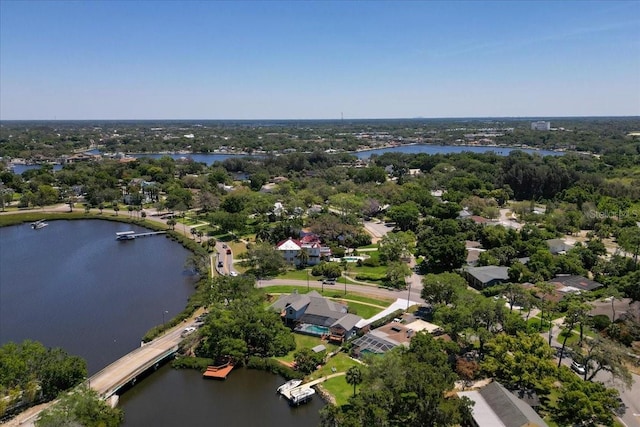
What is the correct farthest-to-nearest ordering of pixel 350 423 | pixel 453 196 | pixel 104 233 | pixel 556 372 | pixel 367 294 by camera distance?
1. pixel 453 196
2. pixel 104 233
3. pixel 367 294
4. pixel 556 372
5. pixel 350 423

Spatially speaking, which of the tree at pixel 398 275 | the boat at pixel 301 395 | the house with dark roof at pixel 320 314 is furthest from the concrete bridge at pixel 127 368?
the tree at pixel 398 275

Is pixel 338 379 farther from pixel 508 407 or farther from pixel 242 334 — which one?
pixel 508 407

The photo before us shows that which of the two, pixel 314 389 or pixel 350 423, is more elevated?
pixel 350 423

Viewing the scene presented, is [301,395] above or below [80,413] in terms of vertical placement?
below

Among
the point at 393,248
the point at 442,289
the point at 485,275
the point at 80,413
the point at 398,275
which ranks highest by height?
→ the point at 442,289

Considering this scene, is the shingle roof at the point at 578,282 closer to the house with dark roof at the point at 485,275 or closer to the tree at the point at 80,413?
the house with dark roof at the point at 485,275

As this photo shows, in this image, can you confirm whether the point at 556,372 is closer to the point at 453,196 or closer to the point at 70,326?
the point at 70,326

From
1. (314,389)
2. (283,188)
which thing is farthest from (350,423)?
(283,188)

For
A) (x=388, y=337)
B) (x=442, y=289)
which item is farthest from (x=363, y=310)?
(x=442, y=289)
